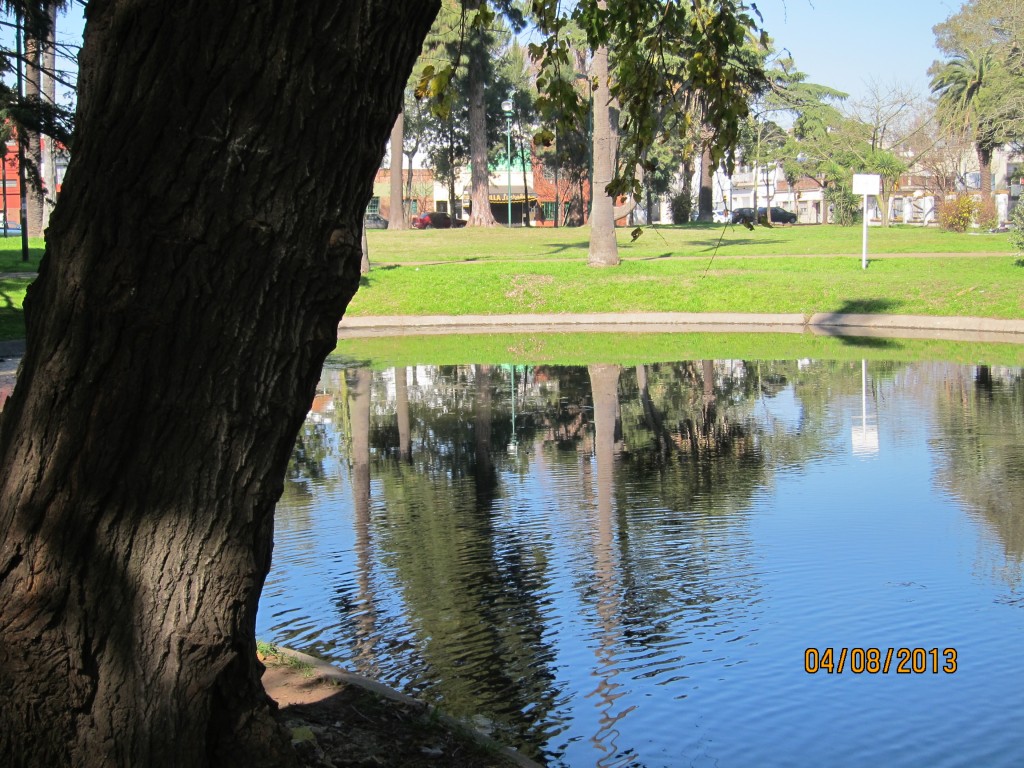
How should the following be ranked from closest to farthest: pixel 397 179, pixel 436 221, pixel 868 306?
1. pixel 868 306
2. pixel 397 179
3. pixel 436 221

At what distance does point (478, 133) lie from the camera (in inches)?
2172

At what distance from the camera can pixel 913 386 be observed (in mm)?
15109

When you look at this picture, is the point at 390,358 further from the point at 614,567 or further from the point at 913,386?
the point at 614,567

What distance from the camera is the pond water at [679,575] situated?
207 inches

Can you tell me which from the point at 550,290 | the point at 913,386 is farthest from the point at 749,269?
the point at 913,386

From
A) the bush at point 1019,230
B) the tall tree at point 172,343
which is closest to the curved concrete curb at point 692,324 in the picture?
the bush at point 1019,230

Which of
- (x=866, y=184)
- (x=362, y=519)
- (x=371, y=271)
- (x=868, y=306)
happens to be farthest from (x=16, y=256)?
(x=362, y=519)

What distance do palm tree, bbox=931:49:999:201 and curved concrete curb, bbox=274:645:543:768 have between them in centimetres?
4782

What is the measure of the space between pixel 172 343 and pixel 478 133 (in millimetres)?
53271

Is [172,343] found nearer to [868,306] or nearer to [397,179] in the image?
[868,306]

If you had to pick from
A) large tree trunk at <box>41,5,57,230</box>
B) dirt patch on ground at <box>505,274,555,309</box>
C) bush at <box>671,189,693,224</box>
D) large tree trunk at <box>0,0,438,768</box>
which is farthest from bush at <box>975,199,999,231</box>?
large tree trunk at <box>0,0,438,768</box>

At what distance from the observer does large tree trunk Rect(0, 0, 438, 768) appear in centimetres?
311

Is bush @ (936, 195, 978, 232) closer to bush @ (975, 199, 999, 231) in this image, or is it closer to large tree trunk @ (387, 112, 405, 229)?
bush @ (975, 199, 999, 231)

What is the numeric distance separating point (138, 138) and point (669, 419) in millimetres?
10502
